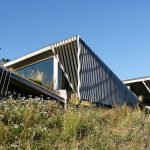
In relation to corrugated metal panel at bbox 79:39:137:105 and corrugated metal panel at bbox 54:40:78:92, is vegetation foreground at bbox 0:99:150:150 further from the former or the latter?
corrugated metal panel at bbox 79:39:137:105

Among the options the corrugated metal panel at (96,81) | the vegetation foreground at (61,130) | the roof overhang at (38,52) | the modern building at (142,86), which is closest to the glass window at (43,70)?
the roof overhang at (38,52)

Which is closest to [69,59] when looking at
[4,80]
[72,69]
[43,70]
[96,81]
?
[72,69]

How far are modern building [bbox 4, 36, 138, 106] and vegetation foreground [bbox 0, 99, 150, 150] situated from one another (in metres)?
6.85

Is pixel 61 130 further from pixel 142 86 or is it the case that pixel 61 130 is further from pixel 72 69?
pixel 142 86

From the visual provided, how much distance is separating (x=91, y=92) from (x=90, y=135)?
10.5 metres

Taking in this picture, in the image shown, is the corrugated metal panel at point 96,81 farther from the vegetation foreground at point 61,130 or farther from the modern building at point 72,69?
the vegetation foreground at point 61,130

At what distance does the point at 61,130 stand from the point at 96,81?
36.5ft

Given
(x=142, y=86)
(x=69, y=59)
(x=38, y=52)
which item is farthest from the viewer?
(x=142, y=86)

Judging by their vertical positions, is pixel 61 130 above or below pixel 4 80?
below

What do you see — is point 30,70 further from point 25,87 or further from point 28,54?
point 25,87

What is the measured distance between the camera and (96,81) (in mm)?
20938

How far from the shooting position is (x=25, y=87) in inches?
617

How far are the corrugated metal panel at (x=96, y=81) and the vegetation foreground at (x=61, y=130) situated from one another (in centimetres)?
758

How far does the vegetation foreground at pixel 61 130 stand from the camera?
8.70 metres
